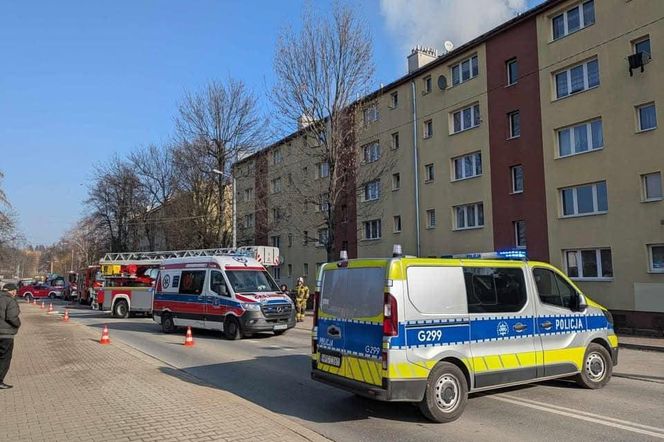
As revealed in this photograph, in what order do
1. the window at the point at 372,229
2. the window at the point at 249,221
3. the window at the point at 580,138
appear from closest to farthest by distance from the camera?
the window at the point at 580,138
the window at the point at 372,229
the window at the point at 249,221

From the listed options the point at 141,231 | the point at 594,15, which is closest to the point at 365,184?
the point at 594,15

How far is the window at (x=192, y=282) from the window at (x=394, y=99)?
17.8 metres

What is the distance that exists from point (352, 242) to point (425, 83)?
37.0ft

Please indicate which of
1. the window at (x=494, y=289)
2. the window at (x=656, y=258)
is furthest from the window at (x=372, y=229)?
the window at (x=494, y=289)

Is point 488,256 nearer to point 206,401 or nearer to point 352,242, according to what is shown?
point 206,401

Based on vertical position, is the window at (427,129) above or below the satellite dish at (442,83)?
below

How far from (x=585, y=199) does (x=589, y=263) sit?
2.45m

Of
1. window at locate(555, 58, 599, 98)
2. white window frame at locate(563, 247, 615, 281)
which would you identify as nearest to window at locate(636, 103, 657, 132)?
window at locate(555, 58, 599, 98)

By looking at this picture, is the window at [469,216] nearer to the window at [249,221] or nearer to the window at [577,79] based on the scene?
the window at [577,79]

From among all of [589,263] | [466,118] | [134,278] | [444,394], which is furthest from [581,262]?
[134,278]

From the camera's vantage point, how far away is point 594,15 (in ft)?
66.3

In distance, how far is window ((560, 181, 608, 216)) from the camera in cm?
1984

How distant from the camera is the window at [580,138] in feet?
65.9

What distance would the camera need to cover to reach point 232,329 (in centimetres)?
1593
